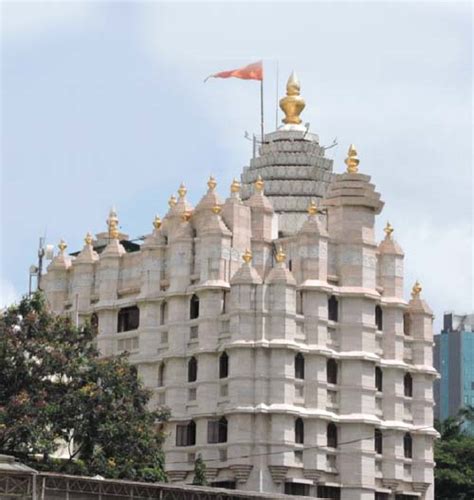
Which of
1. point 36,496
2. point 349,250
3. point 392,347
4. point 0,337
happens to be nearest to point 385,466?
point 392,347

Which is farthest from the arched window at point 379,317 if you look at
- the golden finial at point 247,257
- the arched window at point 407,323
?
the golden finial at point 247,257

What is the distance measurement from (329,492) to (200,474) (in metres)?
7.17

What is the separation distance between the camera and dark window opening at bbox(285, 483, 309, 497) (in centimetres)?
7206

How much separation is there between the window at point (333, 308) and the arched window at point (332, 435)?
4.99 meters

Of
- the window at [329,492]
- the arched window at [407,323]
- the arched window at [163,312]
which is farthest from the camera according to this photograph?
the arched window at [407,323]

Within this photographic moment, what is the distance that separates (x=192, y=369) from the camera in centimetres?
7588

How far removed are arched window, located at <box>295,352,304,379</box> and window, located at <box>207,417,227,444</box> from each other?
12.8 feet

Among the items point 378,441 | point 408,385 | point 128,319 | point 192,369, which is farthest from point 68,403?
point 408,385

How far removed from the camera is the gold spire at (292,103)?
8519 cm

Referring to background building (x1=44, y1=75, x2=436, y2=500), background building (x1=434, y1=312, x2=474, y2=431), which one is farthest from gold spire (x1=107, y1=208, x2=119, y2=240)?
background building (x1=434, y1=312, x2=474, y2=431)

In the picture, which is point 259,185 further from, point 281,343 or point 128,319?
point 128,319

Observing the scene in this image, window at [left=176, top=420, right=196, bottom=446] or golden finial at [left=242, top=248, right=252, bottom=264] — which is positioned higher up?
golden finial at [left=242, top=248, right=252, bottom=264]

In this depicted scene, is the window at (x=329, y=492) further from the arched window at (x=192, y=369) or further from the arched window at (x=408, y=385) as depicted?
the arched window at (x=192, y=369)

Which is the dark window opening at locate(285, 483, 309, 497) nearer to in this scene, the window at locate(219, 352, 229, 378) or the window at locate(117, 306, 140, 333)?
the window at locate(219, 352, 229, 378)
